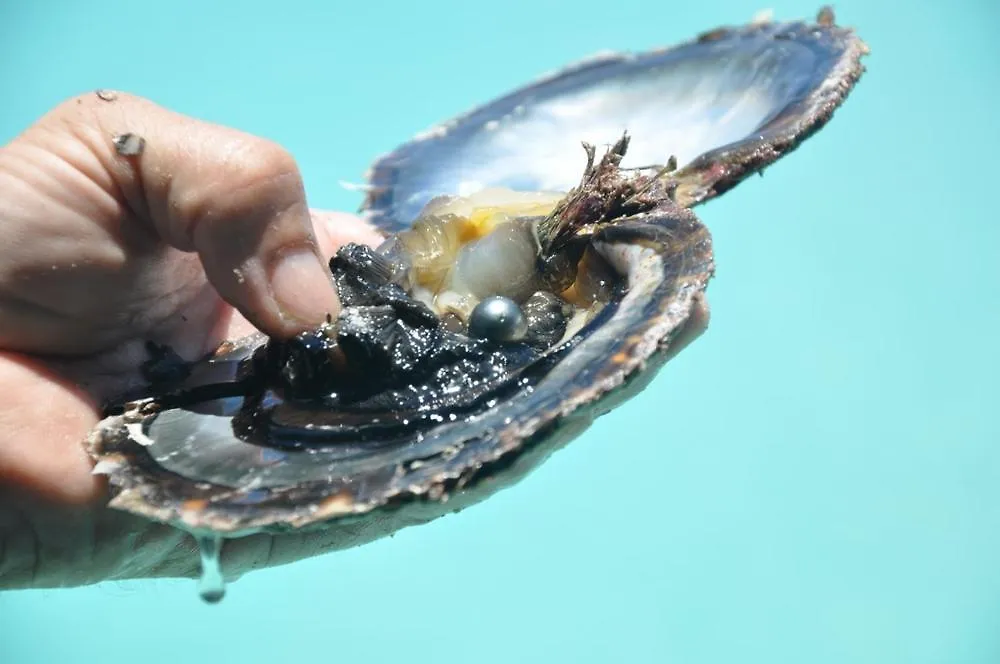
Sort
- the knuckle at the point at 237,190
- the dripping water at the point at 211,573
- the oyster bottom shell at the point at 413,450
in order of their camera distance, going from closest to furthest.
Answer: the oyster bottom shell at the point at 413,450
the dripping water at the point at 211,573
the knuckle at the point at 237,190

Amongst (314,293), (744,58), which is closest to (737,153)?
(744,58)

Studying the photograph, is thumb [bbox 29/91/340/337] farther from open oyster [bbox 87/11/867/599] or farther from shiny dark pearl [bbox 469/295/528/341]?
shiny dark pearl [bbox 469/295/528/341]

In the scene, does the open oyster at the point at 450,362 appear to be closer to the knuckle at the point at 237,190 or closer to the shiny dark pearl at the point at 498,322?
the shiny dark pearl at the point at 498,322

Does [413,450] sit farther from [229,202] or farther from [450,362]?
[229,202]

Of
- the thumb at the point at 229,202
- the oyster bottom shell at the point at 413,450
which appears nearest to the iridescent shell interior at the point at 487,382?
the oyster bottom shell at the point at 413,450

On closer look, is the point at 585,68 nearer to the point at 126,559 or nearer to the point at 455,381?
the point at 455,381

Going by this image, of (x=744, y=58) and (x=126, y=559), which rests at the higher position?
(x=744, y=58)
